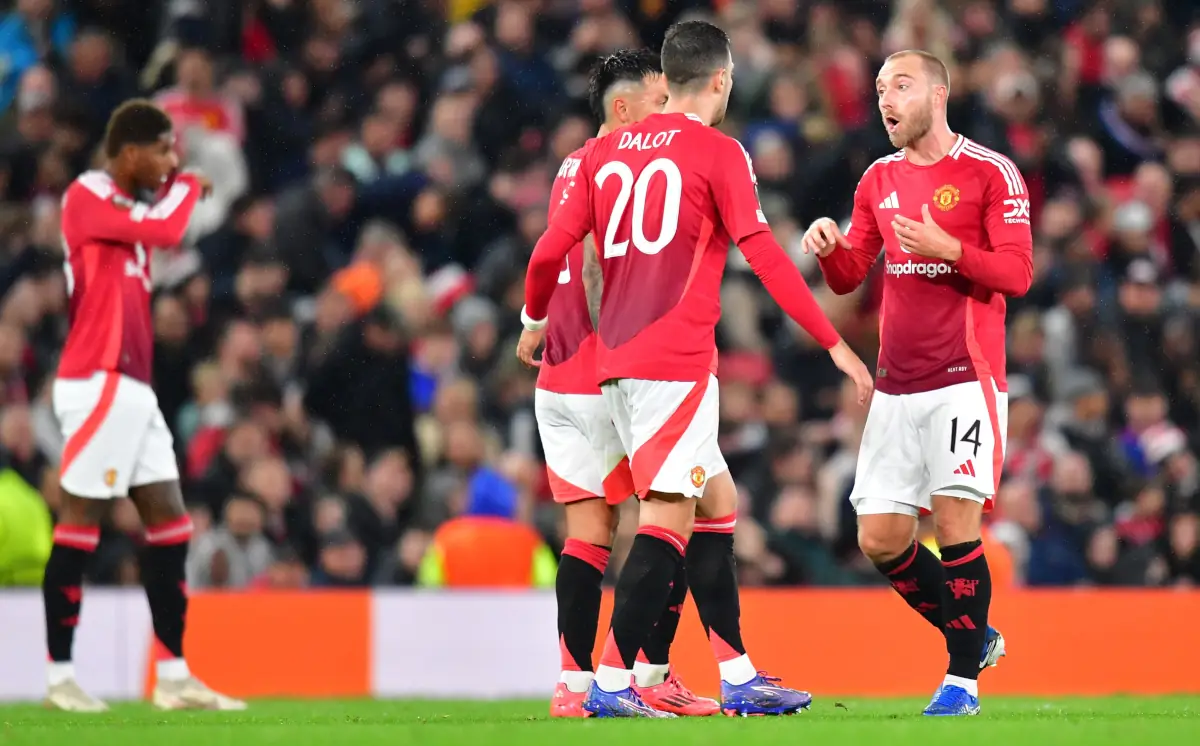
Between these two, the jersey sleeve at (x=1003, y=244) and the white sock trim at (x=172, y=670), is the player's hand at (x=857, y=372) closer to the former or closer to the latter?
the jersey sleeve at (x=1003, y=244)

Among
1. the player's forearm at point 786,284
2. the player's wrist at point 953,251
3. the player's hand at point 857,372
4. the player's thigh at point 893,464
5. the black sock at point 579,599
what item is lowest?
the black sock at point 579,599

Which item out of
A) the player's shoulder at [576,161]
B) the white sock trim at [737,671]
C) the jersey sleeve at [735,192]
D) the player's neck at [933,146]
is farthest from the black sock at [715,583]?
the player's neck at [933,146]

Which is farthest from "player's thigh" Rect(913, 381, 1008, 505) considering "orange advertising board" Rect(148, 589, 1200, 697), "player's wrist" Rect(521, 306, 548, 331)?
"orange advertising board" Rect(148, 589, 1200, 697)

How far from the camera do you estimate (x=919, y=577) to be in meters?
7.19

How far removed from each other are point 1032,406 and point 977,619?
219 inches

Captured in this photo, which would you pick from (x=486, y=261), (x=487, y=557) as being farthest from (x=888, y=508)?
(x=486, y=261)

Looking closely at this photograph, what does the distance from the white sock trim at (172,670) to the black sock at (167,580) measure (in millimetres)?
33

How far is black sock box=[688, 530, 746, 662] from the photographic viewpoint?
22.0 ft

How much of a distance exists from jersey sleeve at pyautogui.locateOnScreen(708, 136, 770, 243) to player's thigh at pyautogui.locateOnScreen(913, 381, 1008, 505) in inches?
44.2

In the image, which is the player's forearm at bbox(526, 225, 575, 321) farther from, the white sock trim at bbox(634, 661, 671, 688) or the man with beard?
the white sock trim at bbox(634, 661, 671, 688)

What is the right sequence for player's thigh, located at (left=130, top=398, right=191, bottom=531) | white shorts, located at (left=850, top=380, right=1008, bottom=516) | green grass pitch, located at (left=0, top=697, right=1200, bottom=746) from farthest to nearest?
player's thigh, located at (left=130, top=398, right=191, bottom=531) < white shorts, located at (left=850, top=380, right=1008, bottom=516) < green grass pitch, located at (left=0, top=697, right=1200, bottom=746)

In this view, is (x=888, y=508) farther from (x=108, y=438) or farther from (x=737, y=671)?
(x=108, y=438)

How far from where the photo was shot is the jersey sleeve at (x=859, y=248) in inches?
286

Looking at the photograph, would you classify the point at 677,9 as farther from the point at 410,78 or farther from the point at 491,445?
the point at 491,445
